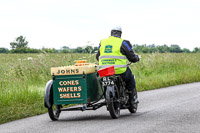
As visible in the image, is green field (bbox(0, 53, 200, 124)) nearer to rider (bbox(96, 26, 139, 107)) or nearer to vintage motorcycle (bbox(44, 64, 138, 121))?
vintage motorcycle (bbox(44, 64, 138, 121))

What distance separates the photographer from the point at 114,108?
9.57 m

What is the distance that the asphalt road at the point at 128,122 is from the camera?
7914 millimetres

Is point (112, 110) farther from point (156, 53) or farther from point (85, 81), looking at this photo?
point (156, 53)

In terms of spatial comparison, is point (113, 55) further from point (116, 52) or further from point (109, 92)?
point (109, 92)

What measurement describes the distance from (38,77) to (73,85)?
7293mm

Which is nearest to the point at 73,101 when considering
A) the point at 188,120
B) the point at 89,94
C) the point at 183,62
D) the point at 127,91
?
the point at 89,94

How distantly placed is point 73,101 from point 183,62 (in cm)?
1879

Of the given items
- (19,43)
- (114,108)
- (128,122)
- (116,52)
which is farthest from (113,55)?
(19,43)

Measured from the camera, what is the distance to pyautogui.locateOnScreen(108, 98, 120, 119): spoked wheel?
30.0ft

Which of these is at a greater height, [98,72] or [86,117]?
[98,72]

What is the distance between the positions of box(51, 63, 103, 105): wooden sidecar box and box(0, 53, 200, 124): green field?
64.5 inches

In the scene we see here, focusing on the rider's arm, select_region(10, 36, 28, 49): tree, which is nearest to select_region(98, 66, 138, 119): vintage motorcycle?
the rider's arm

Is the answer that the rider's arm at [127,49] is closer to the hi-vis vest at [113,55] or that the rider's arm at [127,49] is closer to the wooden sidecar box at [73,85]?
the hi-vis vest at [113,55]

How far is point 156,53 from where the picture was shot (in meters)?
28.0
